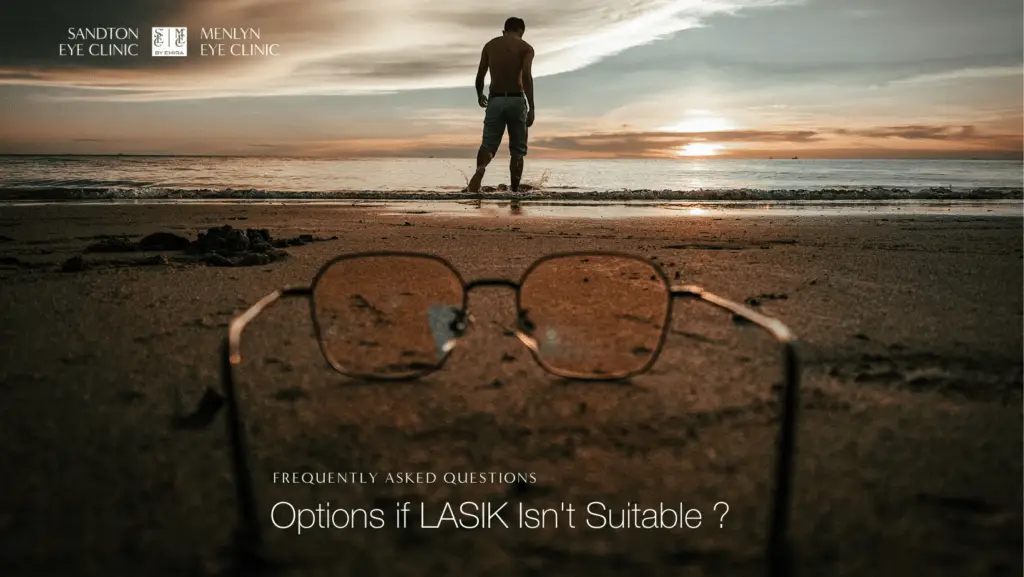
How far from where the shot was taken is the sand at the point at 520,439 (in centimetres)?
95

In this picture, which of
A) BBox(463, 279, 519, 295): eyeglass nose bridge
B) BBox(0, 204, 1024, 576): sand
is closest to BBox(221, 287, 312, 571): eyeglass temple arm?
BBox(0, 204, 1024, 576): sand

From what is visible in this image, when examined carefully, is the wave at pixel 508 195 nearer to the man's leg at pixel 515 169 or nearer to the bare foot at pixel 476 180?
the bare foot at pixel 476 180

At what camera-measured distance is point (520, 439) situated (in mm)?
1319

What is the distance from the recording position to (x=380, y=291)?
1.99m

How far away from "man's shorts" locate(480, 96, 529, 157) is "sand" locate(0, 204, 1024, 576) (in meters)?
6.14

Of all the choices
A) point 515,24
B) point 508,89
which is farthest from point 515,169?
point 515,24

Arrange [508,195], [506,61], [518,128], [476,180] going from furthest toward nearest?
[508,195]
[476,180]
[518,128]
[506,61]

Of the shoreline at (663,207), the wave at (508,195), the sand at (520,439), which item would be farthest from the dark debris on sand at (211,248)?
the wave at (508,195)

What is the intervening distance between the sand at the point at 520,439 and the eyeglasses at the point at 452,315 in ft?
0.21

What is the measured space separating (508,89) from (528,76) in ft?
1.05

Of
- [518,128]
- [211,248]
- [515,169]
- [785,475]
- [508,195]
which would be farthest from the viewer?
[508,195]

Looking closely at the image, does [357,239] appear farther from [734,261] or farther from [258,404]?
[258,404]

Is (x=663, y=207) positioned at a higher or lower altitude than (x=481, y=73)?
lower

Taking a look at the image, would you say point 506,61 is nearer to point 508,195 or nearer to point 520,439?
point 508,195
